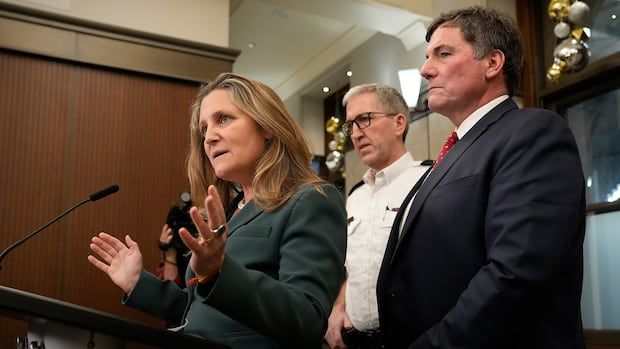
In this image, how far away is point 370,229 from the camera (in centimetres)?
220

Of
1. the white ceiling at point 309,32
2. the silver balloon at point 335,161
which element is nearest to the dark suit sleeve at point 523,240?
the white ceiling at point 309,32

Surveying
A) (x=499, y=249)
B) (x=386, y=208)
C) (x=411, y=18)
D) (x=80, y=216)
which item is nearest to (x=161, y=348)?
(x=499, y=249)

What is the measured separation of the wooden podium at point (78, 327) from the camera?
743mm

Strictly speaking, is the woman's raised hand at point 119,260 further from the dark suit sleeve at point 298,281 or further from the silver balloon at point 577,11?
the silver balloon at point 577,11

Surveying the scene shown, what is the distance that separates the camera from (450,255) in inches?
52.4

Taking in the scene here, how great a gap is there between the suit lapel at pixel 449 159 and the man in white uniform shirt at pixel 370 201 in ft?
1.81

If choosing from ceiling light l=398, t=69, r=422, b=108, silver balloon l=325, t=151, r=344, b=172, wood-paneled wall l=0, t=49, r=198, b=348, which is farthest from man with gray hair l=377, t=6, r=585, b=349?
silver balloon l=325, t=151, r=344, b=172

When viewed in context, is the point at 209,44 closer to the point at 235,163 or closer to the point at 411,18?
the point at 411,18

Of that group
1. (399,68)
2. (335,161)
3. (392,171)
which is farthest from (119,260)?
(335,161)

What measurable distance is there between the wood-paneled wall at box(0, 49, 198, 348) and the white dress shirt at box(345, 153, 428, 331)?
1587 millimetres

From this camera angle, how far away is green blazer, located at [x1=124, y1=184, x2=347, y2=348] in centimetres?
94

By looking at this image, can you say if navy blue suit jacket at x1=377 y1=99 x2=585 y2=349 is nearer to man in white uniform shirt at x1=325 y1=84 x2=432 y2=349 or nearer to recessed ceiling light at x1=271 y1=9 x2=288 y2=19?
man in white uniform shirt at x1=325 y1=84 x2=432 y2=349

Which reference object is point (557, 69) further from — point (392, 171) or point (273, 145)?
point (273, 145)

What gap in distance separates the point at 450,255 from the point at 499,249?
0.16 meters
